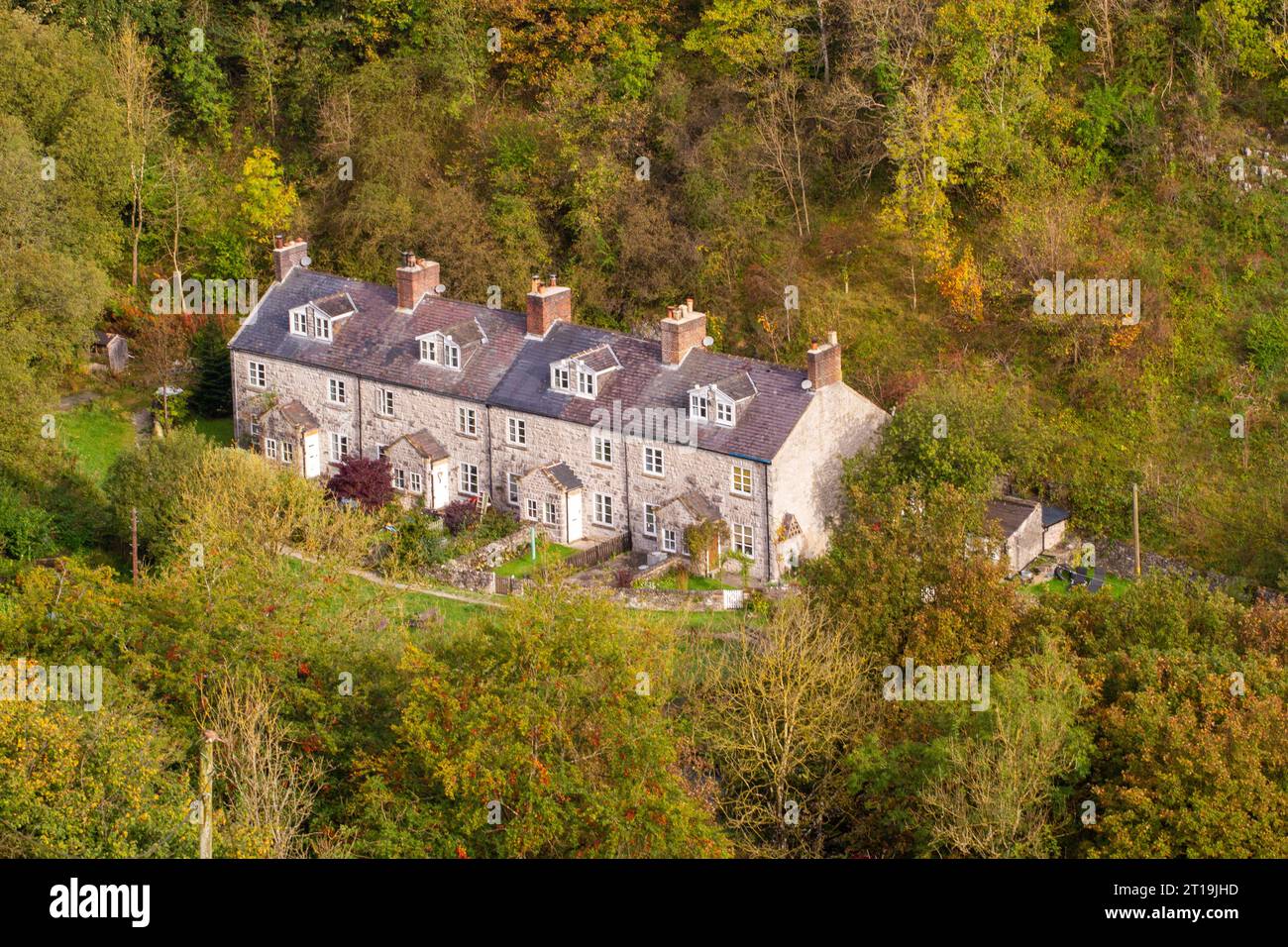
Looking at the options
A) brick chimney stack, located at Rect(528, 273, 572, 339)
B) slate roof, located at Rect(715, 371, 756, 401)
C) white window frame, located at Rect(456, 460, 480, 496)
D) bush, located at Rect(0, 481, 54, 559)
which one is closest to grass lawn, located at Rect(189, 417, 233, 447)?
bush, located at Rect(0, 481, 54, 559)

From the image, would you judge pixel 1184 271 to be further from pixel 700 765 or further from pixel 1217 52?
pixel 700 765

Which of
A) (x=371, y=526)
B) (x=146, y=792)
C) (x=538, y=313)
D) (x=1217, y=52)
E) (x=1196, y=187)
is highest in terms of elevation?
(x=1217, y=52)

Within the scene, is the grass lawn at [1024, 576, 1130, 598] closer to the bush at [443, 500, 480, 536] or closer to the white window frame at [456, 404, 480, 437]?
the bush at [443, 500, 480, 536]

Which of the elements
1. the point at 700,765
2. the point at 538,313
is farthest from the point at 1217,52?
the point at 700,765

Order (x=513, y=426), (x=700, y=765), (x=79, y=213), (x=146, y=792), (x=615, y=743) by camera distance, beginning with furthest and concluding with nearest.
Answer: (x=79, y=213)
(x=513, y=426)
(x=700, y=765)
(x=615, y=743)
(x=146, y=792)

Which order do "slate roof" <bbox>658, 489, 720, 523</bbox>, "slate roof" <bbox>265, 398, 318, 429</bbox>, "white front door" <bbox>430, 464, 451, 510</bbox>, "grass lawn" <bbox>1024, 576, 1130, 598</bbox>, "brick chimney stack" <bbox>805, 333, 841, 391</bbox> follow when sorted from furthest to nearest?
"slate roof" <bbox>265, 398, 318, 429</bbox> < "white front door" <bbox>430, 464, 451, 510</bbox> < "slate roof" <bbox>658, 489, 720, 523</bbox> < "brick chimney stack" <bbox>805, 333, 841, 391</bbox> < "grass lawn" <bbox>1024, 576, 1130, 598</bbox>
